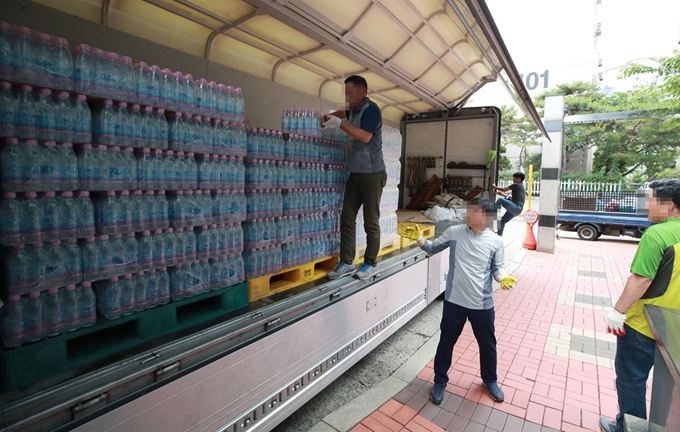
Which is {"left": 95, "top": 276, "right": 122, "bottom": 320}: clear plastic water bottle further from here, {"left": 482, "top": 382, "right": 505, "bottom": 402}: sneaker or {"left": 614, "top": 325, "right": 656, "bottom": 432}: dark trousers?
{"left": 614, "top": 325, "right": 656, "bottom": 432}: dark trousers

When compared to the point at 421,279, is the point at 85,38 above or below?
above

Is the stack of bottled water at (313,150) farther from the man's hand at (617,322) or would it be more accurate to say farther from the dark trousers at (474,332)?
the man's hand at (617,322)

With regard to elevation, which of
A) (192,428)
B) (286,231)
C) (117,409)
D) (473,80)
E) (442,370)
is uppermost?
(473,80)

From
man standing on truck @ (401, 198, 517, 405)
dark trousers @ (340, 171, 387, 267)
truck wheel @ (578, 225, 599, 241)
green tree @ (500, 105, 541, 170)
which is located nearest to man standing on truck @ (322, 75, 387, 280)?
dark trousers @ (340, 171, 387, 267)

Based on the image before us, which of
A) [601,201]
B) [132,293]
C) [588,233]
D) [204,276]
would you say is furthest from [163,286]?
[601,201]

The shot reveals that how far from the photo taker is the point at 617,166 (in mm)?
24984

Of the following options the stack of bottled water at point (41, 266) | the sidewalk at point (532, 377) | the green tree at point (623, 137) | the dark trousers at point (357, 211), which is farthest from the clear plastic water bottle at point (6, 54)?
the green tree at point (623, 137)

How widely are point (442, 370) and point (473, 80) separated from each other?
19.1ft

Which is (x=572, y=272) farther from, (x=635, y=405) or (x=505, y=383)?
(x=635, y=405)

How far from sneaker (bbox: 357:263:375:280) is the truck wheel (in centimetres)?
1329

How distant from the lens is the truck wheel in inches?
538

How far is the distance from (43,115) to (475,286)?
3515mm

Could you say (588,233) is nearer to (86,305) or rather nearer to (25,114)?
(86,305)

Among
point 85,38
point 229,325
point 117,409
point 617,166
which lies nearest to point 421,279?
point 229,325
